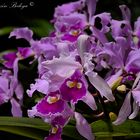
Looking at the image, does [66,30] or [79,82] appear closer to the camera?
[79,82]

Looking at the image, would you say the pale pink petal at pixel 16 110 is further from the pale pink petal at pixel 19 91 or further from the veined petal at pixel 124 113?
the veined petal at pixel 124 113

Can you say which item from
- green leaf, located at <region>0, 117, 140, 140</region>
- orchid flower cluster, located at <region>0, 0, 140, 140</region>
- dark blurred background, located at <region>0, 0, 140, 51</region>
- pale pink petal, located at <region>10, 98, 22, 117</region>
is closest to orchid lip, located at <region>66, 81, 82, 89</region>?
orchid flower cluster, located at <region>0, 0, 140, 140</region>

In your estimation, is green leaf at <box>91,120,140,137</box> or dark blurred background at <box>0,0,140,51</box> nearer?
green leaf at <box>91,120,140,137</box>

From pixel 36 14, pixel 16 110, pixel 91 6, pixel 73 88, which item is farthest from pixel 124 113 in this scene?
pixel 36 14

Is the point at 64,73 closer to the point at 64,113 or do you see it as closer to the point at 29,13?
the point at 64,113

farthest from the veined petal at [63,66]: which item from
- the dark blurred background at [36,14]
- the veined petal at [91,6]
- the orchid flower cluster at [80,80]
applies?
the dark blurred background at [36,14]

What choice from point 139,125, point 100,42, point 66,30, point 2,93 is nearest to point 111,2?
point 66,30

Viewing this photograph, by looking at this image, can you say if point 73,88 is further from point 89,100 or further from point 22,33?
point 22,33

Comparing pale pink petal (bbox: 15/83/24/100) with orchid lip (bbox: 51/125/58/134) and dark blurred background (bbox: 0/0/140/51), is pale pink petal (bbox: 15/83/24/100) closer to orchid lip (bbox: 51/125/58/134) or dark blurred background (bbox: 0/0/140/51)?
orchid lip (bbox: 51/125/58/134)
